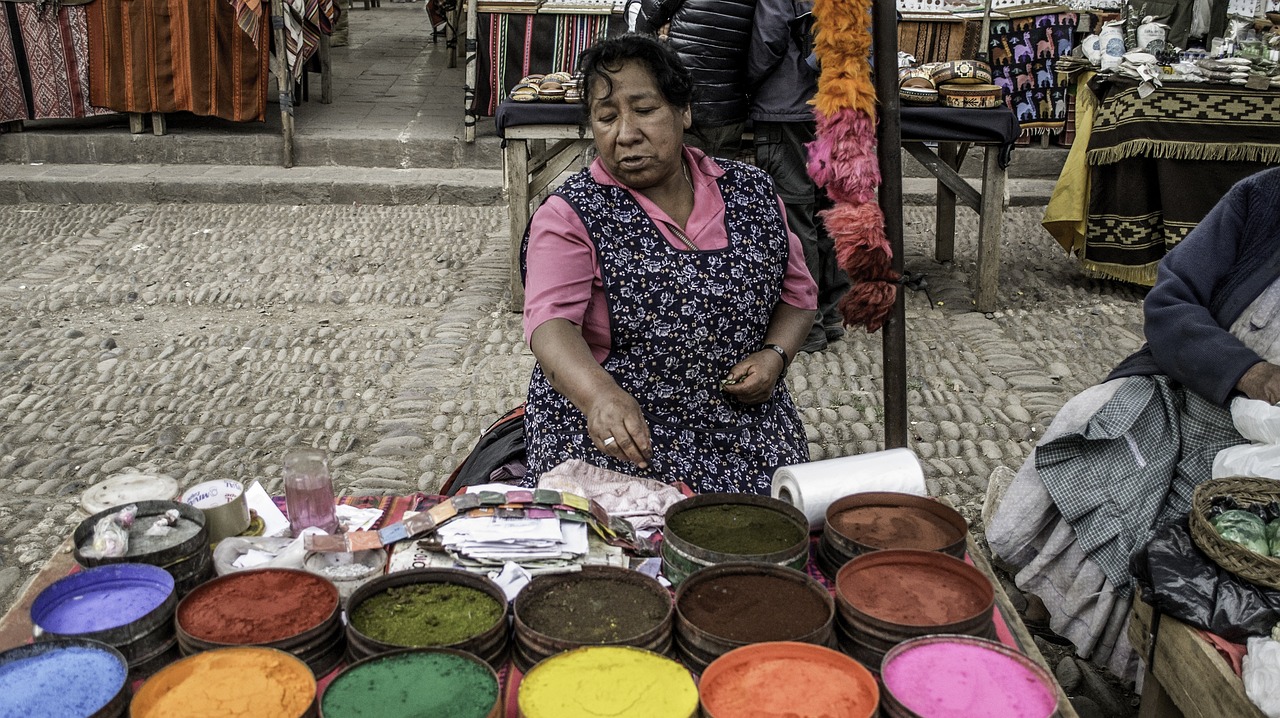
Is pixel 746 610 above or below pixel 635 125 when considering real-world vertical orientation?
below

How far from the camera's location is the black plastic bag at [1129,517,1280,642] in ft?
6.92

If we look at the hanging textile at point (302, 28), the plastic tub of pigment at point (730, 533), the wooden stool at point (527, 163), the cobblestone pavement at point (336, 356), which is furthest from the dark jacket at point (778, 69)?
the hanging textile at point (302, 28)

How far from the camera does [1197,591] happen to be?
86.5 inches

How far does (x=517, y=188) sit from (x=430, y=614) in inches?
166

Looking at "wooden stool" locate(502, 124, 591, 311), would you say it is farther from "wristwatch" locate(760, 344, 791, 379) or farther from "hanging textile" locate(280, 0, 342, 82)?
"hanging textile" locate(280, 0, 342, 82)

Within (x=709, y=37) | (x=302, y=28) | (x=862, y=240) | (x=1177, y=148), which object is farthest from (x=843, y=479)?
(x=302, y=28)

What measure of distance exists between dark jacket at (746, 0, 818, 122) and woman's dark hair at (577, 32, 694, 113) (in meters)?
2.38

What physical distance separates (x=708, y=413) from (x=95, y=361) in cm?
372

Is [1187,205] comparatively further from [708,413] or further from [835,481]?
[835,481]

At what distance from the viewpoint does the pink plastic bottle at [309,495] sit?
6.65ft

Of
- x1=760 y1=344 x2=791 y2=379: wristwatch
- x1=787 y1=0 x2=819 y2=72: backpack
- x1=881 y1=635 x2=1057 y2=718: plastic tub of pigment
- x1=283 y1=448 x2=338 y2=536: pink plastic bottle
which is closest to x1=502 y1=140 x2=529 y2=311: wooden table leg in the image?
x1=787 y1=0 x2=819 y2=72: backpack

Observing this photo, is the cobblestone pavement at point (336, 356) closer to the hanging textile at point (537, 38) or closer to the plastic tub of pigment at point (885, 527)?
the hanging textile at point (537, 38)

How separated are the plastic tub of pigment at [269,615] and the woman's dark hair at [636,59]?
1.35 metres

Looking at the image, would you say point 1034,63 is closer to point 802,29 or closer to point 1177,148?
point 1177,148
